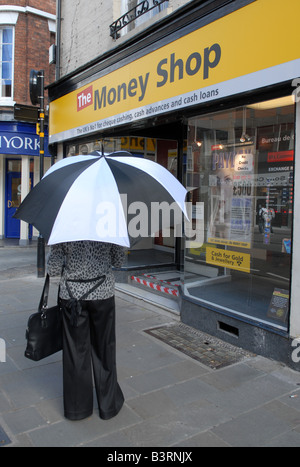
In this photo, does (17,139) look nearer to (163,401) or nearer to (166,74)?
(166,74)

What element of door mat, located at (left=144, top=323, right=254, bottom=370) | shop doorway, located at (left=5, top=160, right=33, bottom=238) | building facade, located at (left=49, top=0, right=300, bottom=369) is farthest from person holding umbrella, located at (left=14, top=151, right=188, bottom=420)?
shop doorway, located at (left=5, top=160, right=33, bottom=238)

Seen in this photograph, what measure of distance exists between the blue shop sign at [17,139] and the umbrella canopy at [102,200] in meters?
11.2

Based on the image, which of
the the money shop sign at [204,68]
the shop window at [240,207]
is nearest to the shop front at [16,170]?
the the money shop sign at [204,68]

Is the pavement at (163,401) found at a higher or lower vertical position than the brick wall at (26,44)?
lower

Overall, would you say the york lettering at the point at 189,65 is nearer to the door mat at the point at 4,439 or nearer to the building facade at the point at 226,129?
→ the building facade at the point at 226,129

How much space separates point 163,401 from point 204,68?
13.3 feet

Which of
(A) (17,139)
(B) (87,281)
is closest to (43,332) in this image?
(B) (87,281)

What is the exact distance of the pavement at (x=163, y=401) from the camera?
3014 mm

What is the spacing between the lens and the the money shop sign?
4105 mm

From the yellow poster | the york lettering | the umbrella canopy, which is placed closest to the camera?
the umbrella canopy

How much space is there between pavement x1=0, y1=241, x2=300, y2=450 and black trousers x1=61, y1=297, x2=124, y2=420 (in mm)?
147

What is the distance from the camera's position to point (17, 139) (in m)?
13.5

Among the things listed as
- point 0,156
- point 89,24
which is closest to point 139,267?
point 89,24

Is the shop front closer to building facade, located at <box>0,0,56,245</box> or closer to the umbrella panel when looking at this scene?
building facade, located at <box>0,0,56,245</box>
